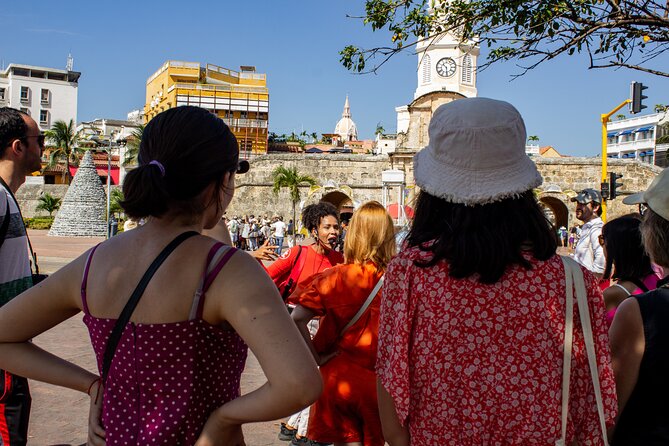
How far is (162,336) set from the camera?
1621 mm

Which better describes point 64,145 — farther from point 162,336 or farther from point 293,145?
point 162,336

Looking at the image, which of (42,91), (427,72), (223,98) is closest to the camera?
(427,72)

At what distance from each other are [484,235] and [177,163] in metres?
0.88

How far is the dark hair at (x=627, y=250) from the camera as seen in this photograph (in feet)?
9.80

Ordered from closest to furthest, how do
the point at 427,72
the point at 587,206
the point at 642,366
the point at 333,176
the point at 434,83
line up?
the point at 642,366
the point at 587,206
the point at 333,176
the point at 434,83
the point at 427,72

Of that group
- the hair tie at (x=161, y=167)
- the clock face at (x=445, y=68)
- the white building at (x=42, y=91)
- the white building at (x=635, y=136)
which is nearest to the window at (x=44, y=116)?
the white building at (x=42, y=91)

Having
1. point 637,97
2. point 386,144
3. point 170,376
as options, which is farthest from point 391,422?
point 386,144

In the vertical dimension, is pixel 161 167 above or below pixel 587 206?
below

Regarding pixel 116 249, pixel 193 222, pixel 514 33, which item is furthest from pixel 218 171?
pixel 514 33

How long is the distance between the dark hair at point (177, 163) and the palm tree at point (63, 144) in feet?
192

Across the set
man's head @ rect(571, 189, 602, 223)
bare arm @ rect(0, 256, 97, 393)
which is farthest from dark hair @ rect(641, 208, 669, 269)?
man's head @ rect(571, 189, 602, 223)

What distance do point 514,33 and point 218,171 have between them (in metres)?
5.10

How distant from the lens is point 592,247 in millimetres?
6902

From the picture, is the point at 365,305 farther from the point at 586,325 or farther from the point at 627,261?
the point at 586,325
